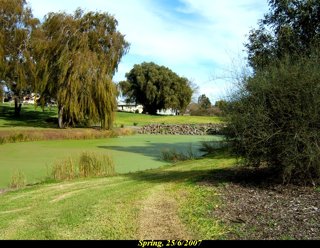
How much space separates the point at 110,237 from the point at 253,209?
1.93 meters

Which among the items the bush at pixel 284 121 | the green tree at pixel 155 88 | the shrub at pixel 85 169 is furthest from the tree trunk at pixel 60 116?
the green tree at pixel 155 88

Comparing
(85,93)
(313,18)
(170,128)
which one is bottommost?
(170,128)

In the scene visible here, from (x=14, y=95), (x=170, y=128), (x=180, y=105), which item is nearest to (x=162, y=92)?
(x=180, y=105)

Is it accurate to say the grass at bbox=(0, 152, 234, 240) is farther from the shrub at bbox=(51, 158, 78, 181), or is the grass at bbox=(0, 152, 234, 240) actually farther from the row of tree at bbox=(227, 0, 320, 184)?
the shrub at bbox=(51, 158, 78, 181)

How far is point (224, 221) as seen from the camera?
5.14 metres

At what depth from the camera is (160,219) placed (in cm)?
559

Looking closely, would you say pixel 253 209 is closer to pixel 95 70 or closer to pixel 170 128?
pixel 95 70

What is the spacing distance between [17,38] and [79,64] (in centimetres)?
1065

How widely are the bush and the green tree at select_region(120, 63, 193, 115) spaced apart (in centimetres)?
6962

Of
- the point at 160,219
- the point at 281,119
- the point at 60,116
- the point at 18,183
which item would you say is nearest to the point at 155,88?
the point at 60,116

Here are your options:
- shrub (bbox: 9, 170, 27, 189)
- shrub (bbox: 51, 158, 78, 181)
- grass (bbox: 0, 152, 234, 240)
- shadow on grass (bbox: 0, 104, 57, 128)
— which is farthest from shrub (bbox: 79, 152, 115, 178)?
shadow on grass (bbox: 0, 104, 57, 128)

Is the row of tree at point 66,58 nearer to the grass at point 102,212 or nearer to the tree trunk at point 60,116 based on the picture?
the tree trunk at point 60,116

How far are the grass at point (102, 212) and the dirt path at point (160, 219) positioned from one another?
0.07 meters

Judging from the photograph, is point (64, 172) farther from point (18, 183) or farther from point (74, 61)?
point (74, 61)
